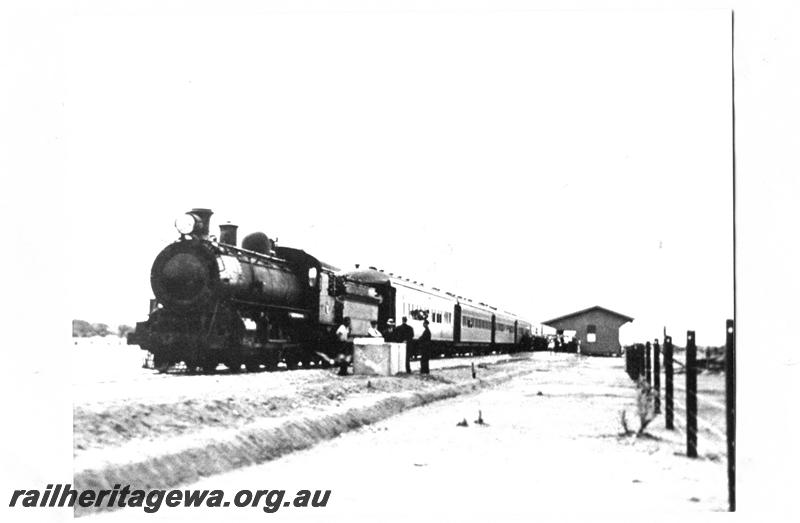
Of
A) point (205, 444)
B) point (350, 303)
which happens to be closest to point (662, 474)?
point (205, 444)

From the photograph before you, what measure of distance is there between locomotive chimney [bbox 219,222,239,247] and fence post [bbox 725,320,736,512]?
13929 millimetres

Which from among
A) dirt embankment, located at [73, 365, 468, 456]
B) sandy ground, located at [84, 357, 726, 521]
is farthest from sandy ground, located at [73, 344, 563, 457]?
sandy ground, located at [84, 357, 726, 521]

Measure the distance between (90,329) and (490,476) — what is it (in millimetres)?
6691

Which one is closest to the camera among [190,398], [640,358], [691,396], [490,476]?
[490,476]

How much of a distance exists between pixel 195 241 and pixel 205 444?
32.3 feet

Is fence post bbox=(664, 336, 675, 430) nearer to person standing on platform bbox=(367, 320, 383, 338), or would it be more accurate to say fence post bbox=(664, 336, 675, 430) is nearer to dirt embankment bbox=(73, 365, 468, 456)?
dirt embankment bbox=(73, 365, 468, 456)

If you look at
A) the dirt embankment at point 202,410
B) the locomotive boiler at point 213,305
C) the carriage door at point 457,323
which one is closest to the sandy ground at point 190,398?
the dirt embankment at point 202,410

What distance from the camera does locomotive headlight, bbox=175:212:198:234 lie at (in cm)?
1873

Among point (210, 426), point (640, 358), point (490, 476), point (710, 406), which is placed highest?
point (640, 358)

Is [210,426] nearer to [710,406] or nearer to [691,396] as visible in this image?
[691,396]

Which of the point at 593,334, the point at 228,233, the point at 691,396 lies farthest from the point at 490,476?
the point at 593,334

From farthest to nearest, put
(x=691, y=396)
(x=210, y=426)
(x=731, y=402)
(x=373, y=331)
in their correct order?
(x=373, y=331), (x=210, y=426), (x=691, y=396), (x=731, y=402)

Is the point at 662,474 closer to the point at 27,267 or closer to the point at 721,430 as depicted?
the point at 721,430

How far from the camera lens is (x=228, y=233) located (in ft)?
67.9
